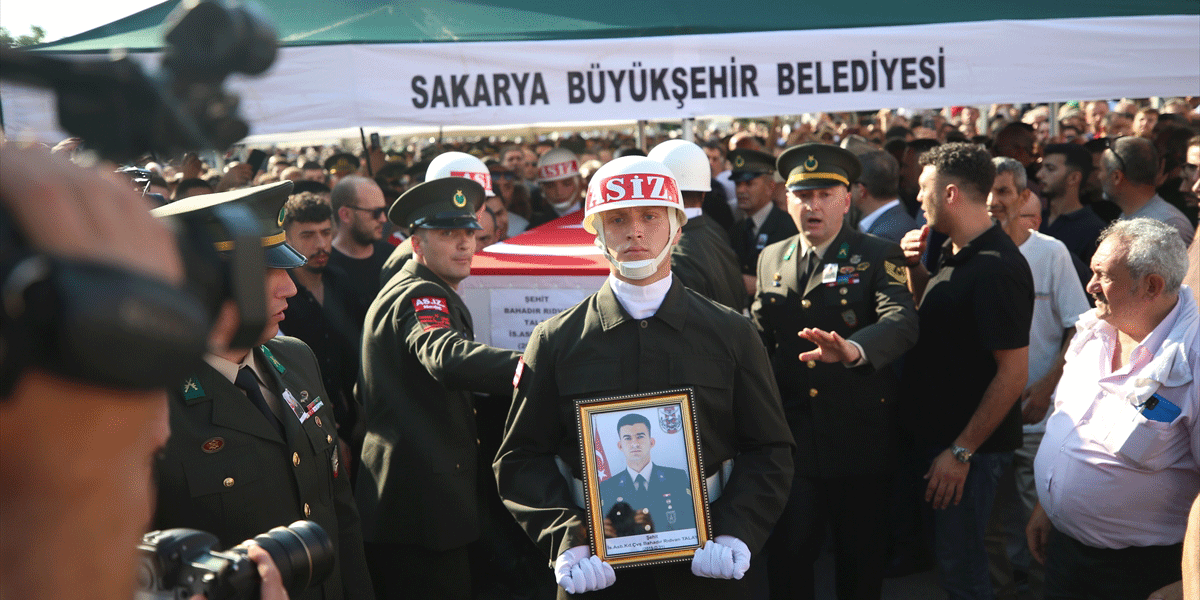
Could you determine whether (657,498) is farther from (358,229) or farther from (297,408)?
(358,229)

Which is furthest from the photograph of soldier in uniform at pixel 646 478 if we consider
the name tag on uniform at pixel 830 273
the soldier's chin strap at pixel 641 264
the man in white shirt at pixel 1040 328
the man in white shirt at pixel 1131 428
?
the man in white shirt at pixel 1040 328

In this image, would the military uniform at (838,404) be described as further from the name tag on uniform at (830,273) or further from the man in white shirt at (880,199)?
the man in white shirt at (880,199)

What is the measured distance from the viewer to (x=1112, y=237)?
3234 millimetres

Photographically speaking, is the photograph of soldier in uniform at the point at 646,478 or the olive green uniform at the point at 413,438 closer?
the photograph of soldier in uniform at the point at 646,478

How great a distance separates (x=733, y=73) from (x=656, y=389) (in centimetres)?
313

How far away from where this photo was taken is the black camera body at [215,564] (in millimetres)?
1345

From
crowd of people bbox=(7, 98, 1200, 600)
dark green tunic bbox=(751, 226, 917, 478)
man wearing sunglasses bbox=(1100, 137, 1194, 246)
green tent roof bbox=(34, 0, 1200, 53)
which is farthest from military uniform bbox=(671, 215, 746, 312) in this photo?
man wearing sunglasses bbox=(1100, 137, 1194, 246)

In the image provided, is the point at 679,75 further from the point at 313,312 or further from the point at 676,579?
the point at 676,579

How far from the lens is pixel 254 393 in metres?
2.60

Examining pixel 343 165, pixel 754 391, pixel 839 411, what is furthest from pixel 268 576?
pixel 343 165

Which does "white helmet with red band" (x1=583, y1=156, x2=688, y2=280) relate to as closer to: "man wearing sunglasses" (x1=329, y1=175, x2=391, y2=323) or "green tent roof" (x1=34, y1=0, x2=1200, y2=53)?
"green tent roof" (x1=34, y1=0, x2=1200, y2=53)

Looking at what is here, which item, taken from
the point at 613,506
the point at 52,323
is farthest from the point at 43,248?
the point at 613,506

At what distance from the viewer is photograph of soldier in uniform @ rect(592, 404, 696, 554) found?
2684 millimetres

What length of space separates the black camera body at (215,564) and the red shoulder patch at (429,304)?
212 cm
